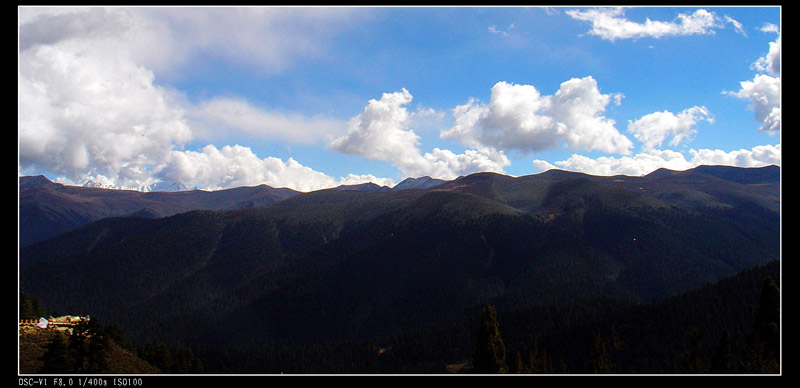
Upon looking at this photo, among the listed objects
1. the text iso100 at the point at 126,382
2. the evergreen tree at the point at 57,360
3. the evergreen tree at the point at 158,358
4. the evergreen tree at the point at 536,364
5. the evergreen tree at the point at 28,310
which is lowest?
the evergreen tree at the point at 536,364

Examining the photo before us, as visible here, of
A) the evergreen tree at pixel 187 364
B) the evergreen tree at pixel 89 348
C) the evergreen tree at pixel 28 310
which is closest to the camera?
the evergreen tree at pixel 89 348

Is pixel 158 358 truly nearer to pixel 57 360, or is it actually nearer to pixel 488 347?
pixel 57 360

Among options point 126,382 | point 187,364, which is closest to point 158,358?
point 187,364

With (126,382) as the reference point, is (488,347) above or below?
below

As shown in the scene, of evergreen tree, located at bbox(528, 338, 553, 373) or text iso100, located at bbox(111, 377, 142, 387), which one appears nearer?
text iso100, located at bbox(111, 377, 142, 387)

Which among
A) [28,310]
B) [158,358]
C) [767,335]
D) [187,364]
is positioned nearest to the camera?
[767,335]

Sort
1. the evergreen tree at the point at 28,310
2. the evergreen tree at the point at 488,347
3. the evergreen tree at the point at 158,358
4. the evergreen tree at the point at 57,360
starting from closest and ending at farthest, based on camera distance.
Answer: the evergreen tree at the point at 57,360
the evergreen tree at the point at 488,347
the evergreen tree at the point at 28,310
the evergreen tree at the point at 158,358

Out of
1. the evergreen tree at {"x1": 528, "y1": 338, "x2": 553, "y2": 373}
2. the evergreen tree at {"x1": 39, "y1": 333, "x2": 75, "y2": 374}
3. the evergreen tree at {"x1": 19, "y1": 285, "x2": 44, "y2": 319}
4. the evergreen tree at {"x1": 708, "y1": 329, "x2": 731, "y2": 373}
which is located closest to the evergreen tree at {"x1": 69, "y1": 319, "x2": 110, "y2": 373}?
the evergreen tree at {"x1": 39, "y1": 333, "x2": 75, "y2": 374}

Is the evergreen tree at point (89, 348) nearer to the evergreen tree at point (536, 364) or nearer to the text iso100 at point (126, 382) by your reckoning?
the text iso100 at point (126, 382)

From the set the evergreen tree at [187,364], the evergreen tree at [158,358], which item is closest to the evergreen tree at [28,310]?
the evergreen tree at [158,358]

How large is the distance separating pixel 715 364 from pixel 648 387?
2144 inches

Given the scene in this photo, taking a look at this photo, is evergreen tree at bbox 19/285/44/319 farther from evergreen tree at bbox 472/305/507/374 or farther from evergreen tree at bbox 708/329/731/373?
evergreen tree at bbox 708/329/731/373
